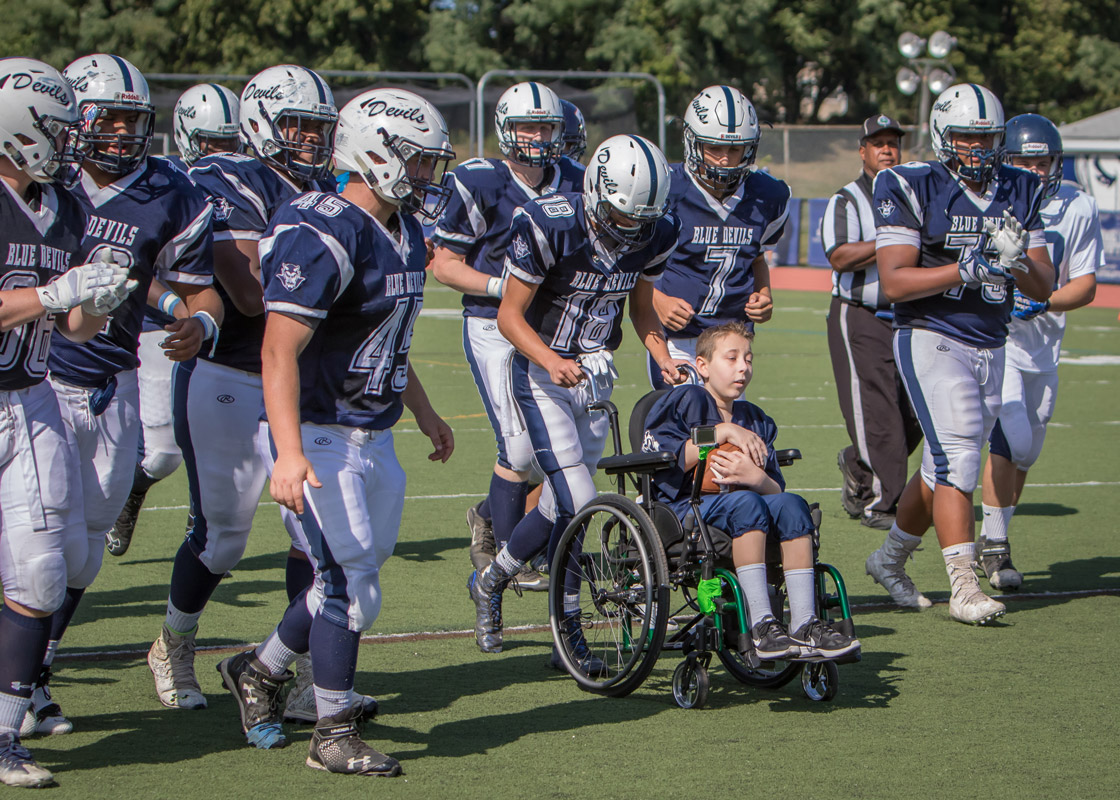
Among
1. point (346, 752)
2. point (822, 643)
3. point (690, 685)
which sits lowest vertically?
point (690, 685)

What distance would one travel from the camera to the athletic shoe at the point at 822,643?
4711mm

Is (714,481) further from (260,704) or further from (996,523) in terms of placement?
(996,523)

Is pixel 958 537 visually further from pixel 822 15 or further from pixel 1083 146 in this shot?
pixel 822 15

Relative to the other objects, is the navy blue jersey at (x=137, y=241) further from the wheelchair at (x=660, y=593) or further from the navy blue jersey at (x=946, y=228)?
the navy blue jersey at (x=946, y=228)

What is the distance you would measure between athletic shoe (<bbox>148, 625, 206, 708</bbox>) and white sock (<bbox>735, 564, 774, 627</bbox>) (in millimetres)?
1928

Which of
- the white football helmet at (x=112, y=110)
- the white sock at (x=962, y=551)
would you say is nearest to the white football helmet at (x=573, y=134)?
the white sock at (x=962, y=551)

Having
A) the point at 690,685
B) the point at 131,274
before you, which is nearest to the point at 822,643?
the point at 690,685

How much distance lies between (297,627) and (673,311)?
8.01ft

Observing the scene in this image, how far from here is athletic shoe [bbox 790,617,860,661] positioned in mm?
4711

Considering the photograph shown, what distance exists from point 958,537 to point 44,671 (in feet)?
12.4

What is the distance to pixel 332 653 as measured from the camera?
422cm

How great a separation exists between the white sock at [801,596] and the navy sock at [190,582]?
6.55ft

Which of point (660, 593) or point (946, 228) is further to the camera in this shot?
point (946, 228)

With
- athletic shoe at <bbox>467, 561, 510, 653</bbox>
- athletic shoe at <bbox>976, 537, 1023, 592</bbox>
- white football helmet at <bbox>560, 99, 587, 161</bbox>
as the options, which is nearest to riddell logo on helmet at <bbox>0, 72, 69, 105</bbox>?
athletic shoe at <bbox>467, 561, 510, 653</bbox>
